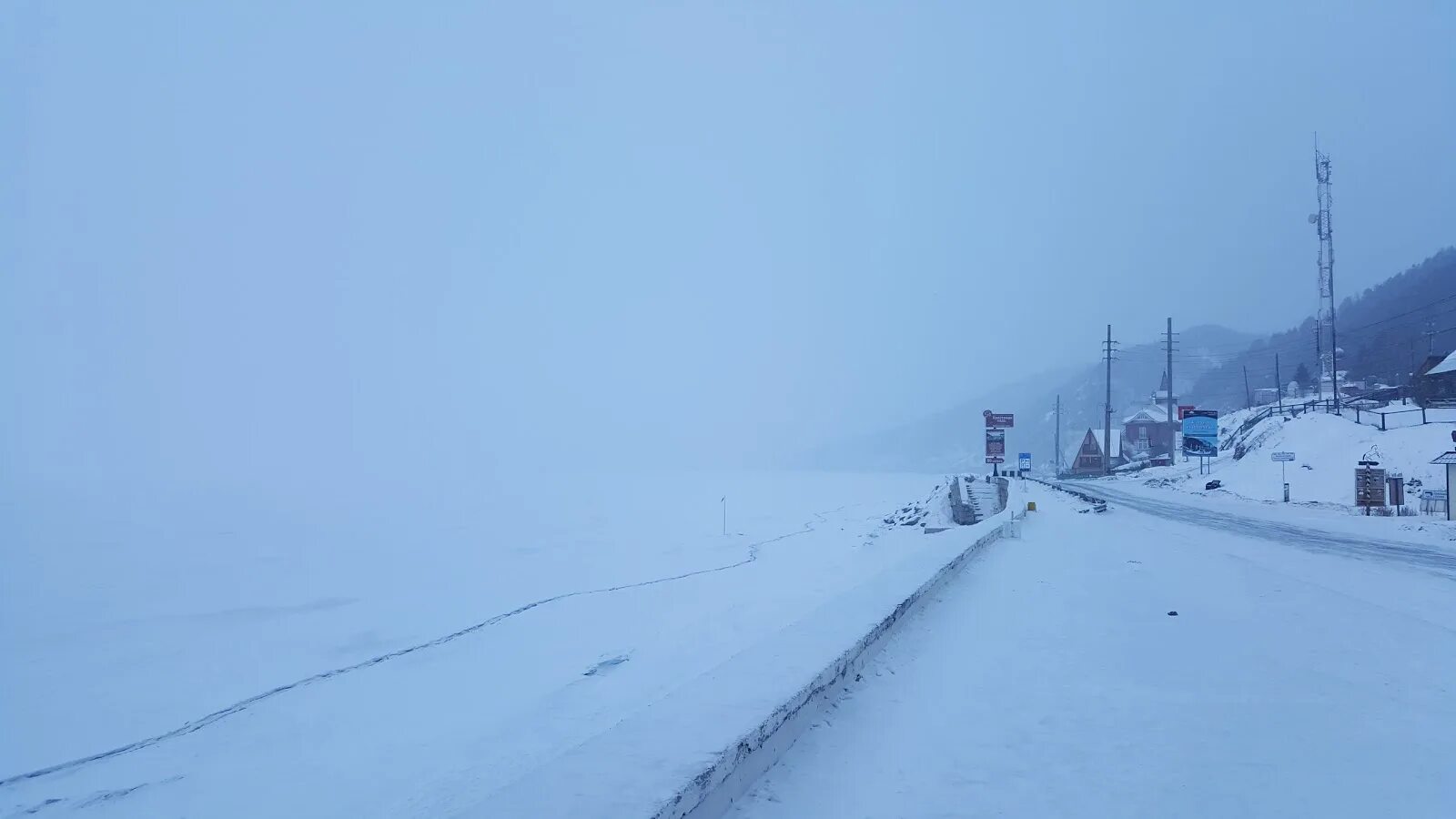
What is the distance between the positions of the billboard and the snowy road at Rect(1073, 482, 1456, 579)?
20082 mm

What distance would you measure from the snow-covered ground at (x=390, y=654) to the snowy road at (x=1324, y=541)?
7036mm

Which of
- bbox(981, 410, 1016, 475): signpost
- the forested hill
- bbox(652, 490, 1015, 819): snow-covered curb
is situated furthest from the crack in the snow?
→ the forested hill

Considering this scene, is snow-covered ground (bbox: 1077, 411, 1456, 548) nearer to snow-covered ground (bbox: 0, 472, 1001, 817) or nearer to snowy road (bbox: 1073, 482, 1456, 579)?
snowy road (bbox: 1073, 482, 1456, 579)

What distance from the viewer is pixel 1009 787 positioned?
3.33 meters

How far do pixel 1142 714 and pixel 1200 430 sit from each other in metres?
47.8

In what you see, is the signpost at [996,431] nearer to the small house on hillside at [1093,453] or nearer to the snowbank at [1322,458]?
the snowbank at [1322,458]

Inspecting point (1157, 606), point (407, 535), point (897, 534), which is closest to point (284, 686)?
point (1157, 606)

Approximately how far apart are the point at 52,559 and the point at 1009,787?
1644 inches

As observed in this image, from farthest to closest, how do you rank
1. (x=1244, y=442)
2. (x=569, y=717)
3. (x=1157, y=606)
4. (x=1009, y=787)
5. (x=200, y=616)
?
(x=1244, y=442)
(x=200, y=616)
(x=569, y=717)
(x=1157, y=606)
(x=1009, y=787)

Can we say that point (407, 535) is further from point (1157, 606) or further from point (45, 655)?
point (1157, 606)

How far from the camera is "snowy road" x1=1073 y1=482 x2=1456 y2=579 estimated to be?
515 inches

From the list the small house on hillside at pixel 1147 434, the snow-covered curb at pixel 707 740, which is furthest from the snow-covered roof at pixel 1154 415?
the snow-covered curb at pixel 707 740

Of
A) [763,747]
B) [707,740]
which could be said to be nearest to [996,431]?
[763,747]

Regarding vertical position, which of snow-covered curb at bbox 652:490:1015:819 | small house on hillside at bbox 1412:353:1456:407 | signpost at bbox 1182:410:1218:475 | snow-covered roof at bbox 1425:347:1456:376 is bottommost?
snow-covered curb at bbox 652:490:1015:819
